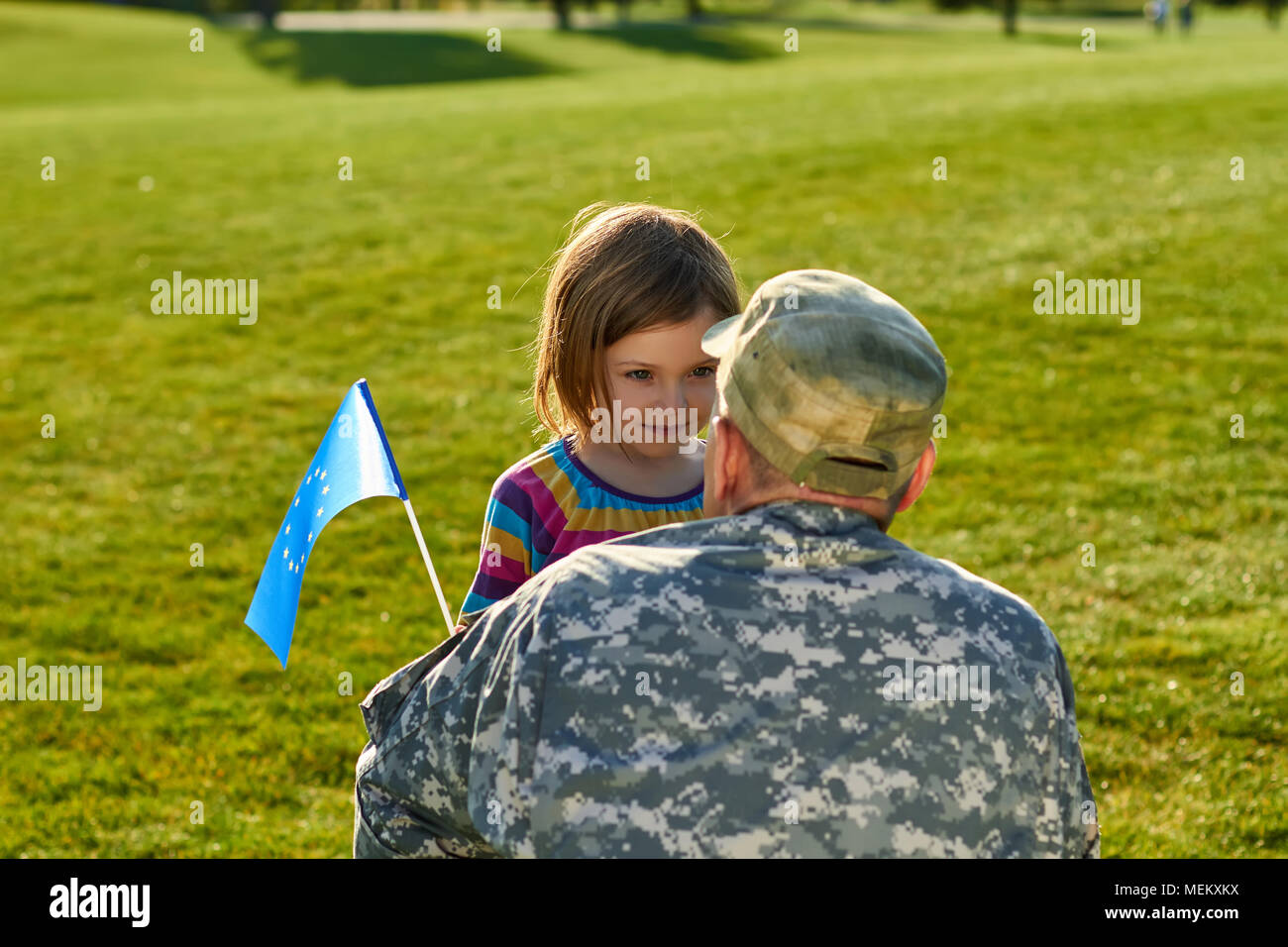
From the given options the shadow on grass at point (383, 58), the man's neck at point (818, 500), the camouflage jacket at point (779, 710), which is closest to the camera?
the camouflage jacket at point (779, 710)

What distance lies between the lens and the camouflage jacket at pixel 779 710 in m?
1.86

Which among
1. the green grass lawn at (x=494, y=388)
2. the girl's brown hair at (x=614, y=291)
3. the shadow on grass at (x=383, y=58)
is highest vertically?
the shadow on grass at (x=383, y=58)

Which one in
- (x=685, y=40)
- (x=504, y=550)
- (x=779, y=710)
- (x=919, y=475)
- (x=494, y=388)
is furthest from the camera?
(x=685, y=40)

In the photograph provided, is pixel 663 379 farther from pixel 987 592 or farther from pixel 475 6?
pixel 475 6

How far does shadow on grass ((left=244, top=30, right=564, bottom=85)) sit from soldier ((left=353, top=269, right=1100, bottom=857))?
35.3 m

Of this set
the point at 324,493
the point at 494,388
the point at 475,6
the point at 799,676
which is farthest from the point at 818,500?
the point at 475,6

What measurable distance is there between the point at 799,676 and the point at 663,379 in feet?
4.83

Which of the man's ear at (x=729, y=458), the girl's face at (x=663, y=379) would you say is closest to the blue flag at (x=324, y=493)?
the girl's face at (x=663, y=379)

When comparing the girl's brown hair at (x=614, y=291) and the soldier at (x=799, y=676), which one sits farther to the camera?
the girl's brown hair at (x=614, y=291)

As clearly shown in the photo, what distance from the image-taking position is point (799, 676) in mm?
1873

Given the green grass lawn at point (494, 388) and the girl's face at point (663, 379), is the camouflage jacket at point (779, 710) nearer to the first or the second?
the girl's face at point (663, 379)

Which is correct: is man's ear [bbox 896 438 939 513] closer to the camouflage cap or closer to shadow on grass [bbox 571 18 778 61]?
the camouflage cap

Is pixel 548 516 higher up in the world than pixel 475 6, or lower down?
lower down

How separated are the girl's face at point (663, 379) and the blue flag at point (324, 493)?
0.62 metres
